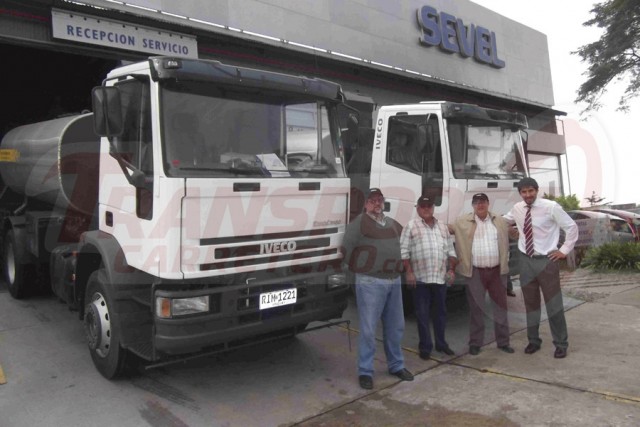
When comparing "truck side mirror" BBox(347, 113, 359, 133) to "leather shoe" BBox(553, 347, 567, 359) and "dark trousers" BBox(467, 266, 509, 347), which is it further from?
"leather shoe" BBox(553, 347, 567, 359)

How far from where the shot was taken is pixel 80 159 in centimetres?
530

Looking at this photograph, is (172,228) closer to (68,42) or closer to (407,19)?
(68,42)

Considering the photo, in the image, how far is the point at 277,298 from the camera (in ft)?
13.6

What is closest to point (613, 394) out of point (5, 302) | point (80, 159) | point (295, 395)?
point (295, 395)

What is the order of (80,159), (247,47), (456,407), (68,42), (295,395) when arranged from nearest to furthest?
(456,407) < (295,395) < (80,159) < (68,42) < (247,47)

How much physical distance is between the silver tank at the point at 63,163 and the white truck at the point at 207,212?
216mm

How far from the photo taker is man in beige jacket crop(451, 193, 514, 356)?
16.8 feet

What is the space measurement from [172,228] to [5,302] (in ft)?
16.5

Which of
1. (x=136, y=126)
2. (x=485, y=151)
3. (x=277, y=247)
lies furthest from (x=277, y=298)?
(x=485, y=151)

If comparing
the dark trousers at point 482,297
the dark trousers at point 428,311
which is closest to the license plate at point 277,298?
the dark trousers at point 428,311

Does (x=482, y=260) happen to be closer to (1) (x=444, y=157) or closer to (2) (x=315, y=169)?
(1) (x=444, y=157)

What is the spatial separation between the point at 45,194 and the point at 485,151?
5.34 m

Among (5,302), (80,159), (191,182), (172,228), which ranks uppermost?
(80,159)

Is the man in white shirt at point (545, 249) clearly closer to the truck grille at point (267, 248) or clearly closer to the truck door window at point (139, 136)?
the truck grille at point (267, 248)
